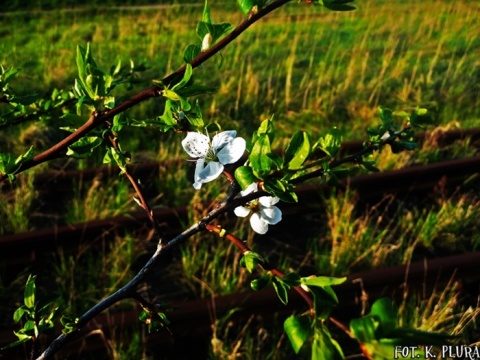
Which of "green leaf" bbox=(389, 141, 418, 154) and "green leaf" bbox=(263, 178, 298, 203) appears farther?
"green leaf" bbox=(389, 141, 418, 154)

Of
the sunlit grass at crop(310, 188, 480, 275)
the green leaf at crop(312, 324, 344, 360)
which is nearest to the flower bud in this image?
the green leaf at crop(312, 324, 344, 360)

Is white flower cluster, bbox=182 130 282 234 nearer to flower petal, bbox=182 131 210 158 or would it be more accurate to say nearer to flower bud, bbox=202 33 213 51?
flower petal, bbox=182 131 210 158

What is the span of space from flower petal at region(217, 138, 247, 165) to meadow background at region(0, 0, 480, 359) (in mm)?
198

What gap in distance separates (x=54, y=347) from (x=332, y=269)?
1.82 metres

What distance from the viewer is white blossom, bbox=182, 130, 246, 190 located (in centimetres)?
99

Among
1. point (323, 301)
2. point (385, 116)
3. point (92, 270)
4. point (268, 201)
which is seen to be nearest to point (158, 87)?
point (268, 201)

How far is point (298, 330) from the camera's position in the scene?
70 centimetres

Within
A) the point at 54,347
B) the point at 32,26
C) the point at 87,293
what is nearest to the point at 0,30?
the point at 32,26

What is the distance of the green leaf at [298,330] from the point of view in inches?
27.5

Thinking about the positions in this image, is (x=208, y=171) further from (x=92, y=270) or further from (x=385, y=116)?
(x=92, y=270)

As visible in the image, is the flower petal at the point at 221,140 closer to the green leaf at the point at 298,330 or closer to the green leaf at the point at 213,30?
the green leaf at the point at 213,30

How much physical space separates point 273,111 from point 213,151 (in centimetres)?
402

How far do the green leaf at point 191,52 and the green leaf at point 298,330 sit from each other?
485 millimetres

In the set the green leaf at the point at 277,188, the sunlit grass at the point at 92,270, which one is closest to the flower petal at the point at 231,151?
the green leaf at the point at 277,188
